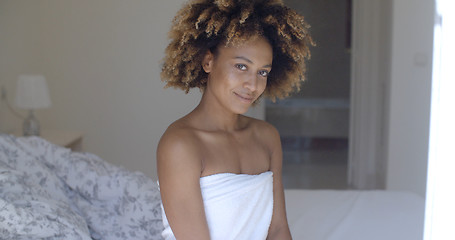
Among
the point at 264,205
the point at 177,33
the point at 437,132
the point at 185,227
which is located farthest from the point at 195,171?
the point at 437,132

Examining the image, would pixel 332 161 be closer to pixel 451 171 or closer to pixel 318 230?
pixel 318 230

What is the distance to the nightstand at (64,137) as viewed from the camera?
9.03ft

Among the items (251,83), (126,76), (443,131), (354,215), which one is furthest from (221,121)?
(126,76)

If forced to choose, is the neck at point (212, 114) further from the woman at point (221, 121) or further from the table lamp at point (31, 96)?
the table lamp at point (31, 96)

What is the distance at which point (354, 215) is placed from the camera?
1937 mm

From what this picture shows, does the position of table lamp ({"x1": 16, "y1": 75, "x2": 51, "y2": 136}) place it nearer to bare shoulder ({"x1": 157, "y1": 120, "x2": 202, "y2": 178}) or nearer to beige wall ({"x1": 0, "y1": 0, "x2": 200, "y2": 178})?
beige wall ({"x1": 0, "y1": 0, "x2": 200, "y2": 178})

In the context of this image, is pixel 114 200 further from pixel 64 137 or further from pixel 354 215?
pixel 64 137

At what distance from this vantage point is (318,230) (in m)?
1.79

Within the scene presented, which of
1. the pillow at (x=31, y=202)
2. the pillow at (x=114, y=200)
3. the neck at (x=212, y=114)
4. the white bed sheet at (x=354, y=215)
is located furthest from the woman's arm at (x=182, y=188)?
the white bed sheet at (x=354, y=215)

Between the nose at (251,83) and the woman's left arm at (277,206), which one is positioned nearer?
the nose at (251,83)

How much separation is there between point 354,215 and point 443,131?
55.2 inches

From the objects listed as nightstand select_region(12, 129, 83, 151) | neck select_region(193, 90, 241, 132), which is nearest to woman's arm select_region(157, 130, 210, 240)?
neck select_region(193, 90, 241, 132)

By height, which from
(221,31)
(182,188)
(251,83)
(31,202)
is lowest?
(31,202)

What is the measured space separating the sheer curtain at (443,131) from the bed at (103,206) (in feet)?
3.50
